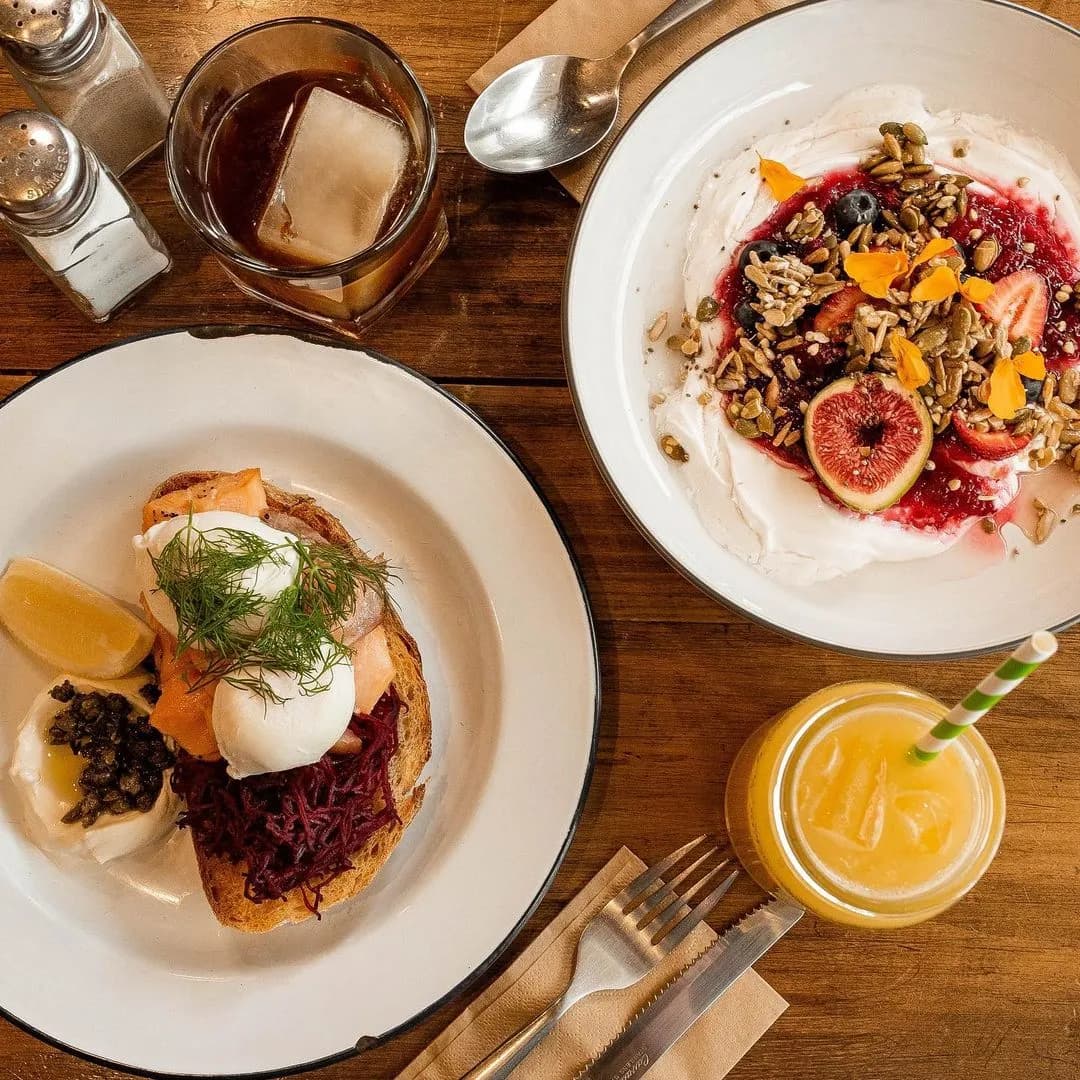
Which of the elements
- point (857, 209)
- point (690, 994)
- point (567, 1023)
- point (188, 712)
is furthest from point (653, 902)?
point (857, 209)

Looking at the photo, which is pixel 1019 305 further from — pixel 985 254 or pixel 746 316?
pixel 746 316

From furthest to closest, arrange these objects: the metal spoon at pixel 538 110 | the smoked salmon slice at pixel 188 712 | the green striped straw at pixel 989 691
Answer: the metal spoon at pixel 538 110, the smoked salmon slice at pixel 188 712, the green striped straw at pixel 989 691

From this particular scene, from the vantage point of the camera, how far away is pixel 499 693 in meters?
1.95

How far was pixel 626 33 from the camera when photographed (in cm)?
208

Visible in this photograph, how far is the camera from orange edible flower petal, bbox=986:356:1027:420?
190 centimetres

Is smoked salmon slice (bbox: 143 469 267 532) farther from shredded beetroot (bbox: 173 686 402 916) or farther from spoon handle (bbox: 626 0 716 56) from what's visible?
spoon handle (bbox: 626 0 716 56)

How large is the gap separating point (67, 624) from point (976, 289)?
6.14 feet

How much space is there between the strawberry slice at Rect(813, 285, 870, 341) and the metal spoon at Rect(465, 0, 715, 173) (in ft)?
1.93

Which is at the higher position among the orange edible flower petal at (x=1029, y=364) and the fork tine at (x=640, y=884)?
the orange edible flower petal at (x=1029, y=364)

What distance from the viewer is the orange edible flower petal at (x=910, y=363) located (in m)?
1.90

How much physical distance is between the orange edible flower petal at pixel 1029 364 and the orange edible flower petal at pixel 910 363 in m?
0.17

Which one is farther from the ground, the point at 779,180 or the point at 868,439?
the point at 779,180

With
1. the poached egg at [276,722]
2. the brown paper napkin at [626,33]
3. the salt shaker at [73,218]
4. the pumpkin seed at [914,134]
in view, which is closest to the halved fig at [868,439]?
the pumpkin seed at [914,134]

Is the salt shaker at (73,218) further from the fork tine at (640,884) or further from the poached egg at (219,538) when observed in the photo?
the fork tine at (640,884)
